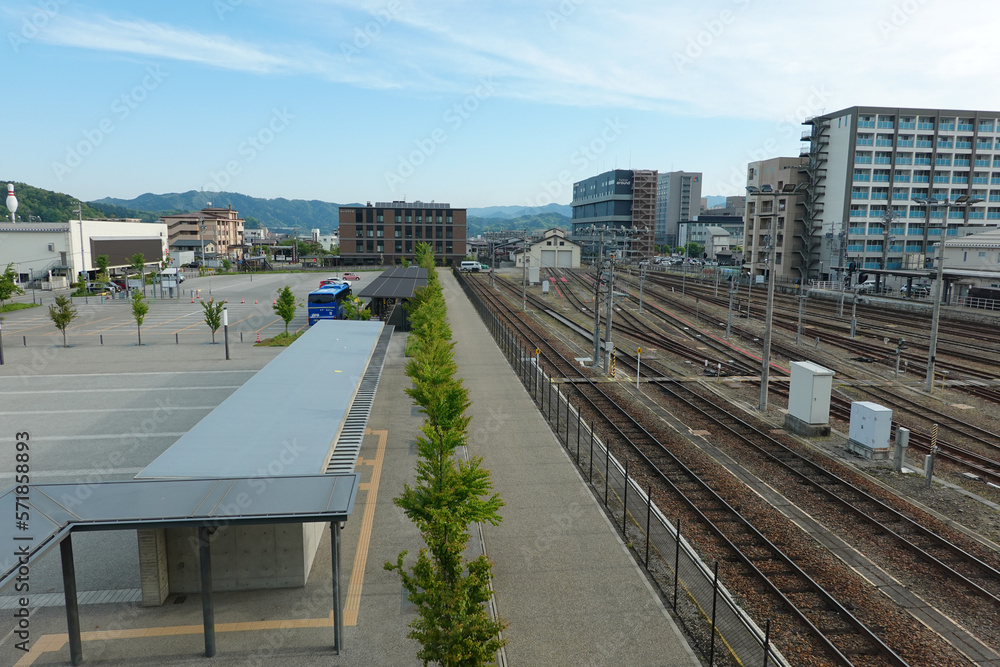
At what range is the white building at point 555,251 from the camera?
4641 inches

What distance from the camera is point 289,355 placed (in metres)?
23.1

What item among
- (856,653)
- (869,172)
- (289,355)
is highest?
(869,172)

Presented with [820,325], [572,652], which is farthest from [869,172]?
[572,652]

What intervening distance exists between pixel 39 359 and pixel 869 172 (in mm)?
93275

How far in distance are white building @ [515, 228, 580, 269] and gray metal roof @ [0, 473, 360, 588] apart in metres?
107

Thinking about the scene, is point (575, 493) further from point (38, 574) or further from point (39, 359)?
point (39, 359)

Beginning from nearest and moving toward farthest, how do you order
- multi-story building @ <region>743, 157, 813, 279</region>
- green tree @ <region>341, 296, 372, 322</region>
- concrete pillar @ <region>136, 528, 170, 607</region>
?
concrete pillar @ <region>136, 528, 170, 607</region>, green tree @ <region>341, 296, 372, 322</region>, multi-story building @ <region>743, 157, 813, 279</region>

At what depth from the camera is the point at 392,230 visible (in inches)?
5344

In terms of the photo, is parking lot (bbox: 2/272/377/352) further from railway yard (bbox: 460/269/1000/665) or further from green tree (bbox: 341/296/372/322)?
railway yard (bbox: 460/269/1000/665)

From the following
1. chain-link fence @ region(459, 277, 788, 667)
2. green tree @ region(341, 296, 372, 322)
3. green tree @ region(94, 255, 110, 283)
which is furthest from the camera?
green tree @ region(94, 255, 110, 283)

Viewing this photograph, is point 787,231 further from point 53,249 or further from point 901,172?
point 53,249

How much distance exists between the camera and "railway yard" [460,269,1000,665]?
1175 centimetres

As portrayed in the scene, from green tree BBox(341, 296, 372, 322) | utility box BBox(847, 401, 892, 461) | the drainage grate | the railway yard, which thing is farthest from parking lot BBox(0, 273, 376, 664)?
utility box BBox(847, 401, 892, 461)

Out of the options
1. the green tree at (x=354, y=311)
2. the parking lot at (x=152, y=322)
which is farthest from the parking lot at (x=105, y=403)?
the green tree at (x=354, y=311)
